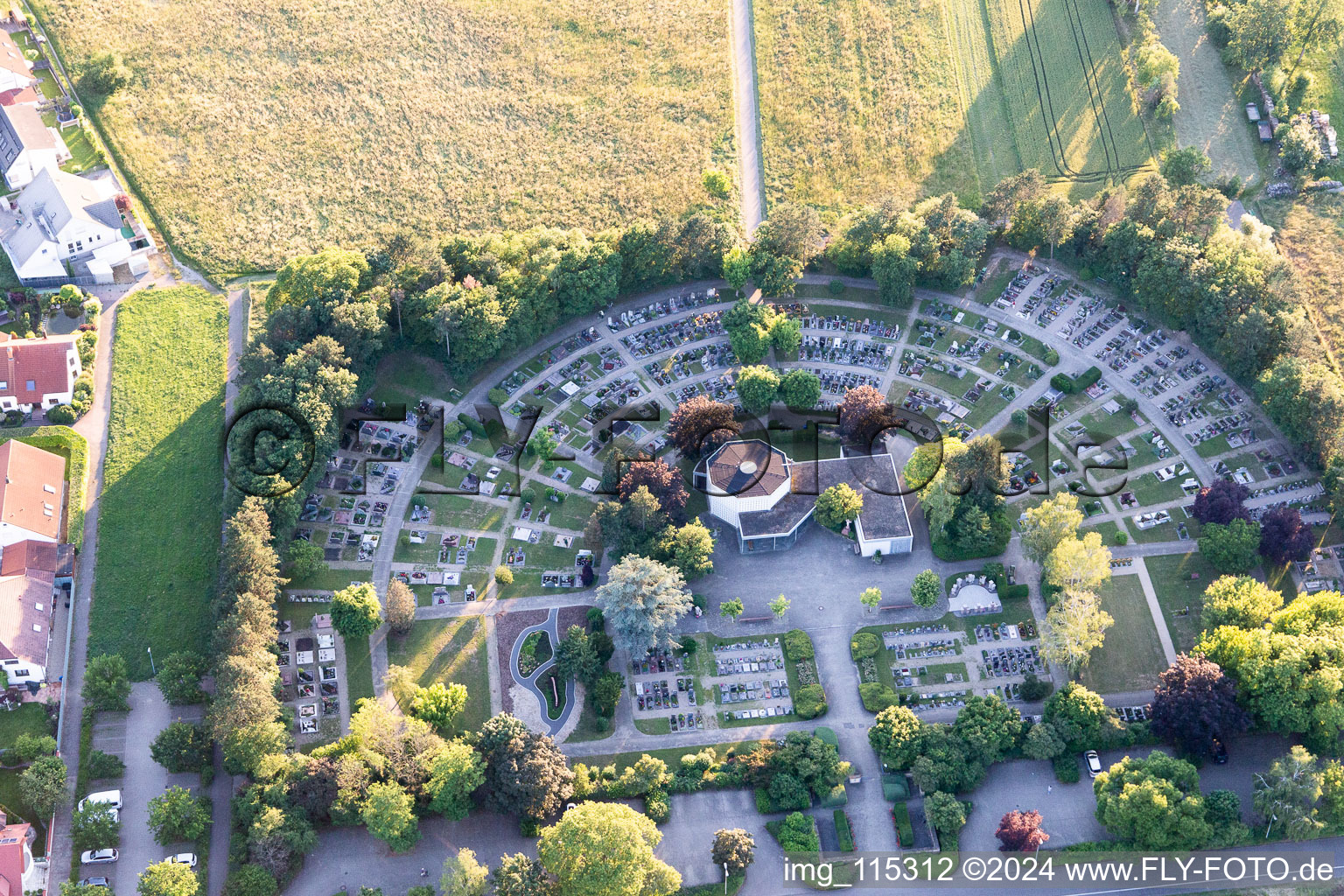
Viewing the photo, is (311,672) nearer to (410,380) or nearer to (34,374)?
(410,380)

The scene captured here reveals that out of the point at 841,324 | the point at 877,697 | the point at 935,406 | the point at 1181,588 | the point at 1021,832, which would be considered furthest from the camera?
the point at 841,324

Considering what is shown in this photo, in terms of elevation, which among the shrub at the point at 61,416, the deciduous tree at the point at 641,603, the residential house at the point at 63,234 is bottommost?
the deciduous tree at the point at 641,603

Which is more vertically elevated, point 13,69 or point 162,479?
point 13,69

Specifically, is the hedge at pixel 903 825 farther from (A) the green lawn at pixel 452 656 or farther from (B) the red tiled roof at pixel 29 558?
(B) the red tiled roof at pixel 29 558

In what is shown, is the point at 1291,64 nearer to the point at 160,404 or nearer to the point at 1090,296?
the point at 1090,296

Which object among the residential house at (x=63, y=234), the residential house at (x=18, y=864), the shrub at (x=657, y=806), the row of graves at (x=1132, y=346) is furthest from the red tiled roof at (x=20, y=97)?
the row of graves at (x=1132, y=346)

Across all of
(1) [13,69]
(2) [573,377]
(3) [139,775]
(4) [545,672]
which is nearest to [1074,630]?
(4) [545,672]
